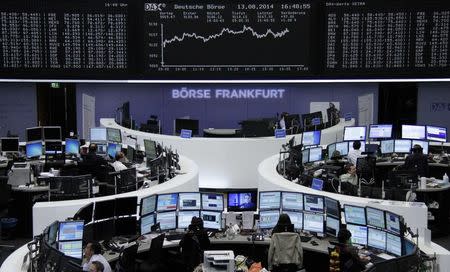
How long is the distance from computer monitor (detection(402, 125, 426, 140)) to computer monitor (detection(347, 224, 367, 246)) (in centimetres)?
622

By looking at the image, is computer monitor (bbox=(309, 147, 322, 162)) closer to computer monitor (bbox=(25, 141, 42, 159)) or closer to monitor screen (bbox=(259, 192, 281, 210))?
monitor screen (bbox=(259, 192, 281, 210))

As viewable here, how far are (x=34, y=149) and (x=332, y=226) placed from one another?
6.79m

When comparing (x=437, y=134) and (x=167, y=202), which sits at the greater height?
(x=437, y=134)

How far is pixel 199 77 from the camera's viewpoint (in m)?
15.0

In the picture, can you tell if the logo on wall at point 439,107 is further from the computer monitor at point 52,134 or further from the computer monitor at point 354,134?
the computer monitor at point 52,134

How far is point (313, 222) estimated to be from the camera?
9.17m

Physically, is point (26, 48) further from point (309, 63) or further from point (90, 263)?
point (90, 263)

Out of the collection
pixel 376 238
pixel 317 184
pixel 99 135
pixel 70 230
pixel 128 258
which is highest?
pixel 99 135

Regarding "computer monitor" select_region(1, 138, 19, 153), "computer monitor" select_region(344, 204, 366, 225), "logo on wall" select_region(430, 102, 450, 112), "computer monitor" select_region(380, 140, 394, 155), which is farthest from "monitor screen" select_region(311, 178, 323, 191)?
"logo on wall" select_region(430, 102, 450, 112)

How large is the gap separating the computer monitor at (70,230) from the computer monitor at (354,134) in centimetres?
765

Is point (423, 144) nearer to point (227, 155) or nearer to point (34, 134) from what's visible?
point (227, 155)

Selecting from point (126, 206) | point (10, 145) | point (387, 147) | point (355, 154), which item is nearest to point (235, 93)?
point (387, 147)

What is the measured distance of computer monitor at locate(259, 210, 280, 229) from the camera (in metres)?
9.27

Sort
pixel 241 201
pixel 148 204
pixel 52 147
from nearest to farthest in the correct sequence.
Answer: pixel 148 204 → pixel 241 201 → pixel 52 147
